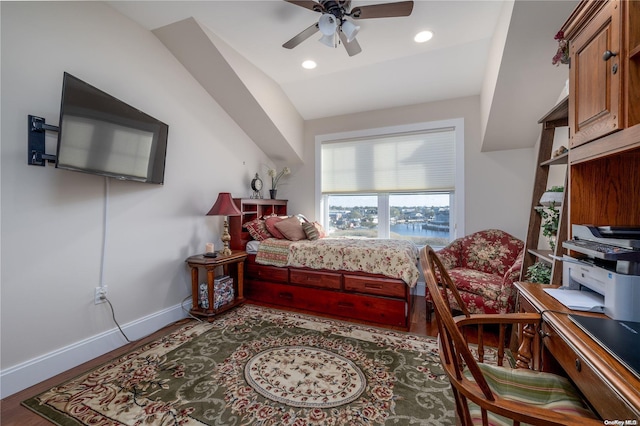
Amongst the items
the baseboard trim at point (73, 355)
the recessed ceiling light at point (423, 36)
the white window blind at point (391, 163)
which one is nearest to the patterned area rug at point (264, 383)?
the baseboard trim at point (73, 355)

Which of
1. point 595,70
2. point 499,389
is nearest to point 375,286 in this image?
point 499,389

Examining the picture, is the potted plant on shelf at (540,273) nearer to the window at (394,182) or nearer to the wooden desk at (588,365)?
the wooden desk at (588,365)

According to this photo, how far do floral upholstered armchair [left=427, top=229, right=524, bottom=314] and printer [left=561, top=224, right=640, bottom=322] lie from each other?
1.14 metres

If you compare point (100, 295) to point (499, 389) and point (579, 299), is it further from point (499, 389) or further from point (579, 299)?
point (579, 299)

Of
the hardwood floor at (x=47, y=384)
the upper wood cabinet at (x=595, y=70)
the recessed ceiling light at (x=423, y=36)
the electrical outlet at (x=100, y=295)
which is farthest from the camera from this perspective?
the recessed ceiling light at (x=423, y=36)

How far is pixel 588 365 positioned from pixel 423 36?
108 inches

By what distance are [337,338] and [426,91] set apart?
304 centimetres

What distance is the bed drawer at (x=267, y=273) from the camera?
3.09 metres

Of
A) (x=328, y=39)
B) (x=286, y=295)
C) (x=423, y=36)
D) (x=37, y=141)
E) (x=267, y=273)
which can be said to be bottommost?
(x=286, y=295)

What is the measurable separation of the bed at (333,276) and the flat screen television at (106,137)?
1.20 metres

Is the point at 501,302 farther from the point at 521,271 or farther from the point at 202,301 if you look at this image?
the point at 202,301

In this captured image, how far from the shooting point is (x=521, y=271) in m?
2.12

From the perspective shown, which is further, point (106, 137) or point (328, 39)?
point (328, 39)

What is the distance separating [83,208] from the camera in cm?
200
